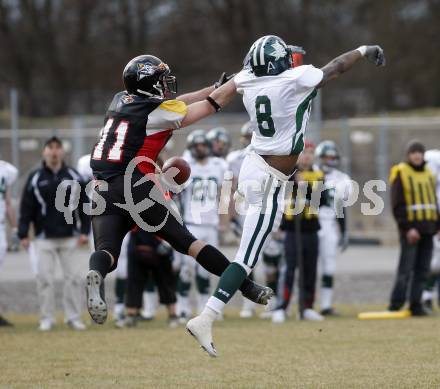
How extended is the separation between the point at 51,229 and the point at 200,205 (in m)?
1.75

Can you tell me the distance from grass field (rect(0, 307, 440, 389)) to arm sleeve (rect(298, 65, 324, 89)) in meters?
1.85

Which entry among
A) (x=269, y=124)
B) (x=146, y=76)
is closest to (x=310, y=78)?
(x=269, y=124)

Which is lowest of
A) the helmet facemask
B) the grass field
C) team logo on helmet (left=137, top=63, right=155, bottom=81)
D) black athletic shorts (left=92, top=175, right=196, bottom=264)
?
the grass field

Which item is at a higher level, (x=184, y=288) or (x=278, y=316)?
(x=184, y=288)

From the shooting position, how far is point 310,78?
271 inches

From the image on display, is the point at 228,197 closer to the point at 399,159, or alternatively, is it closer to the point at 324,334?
the point at 324,334

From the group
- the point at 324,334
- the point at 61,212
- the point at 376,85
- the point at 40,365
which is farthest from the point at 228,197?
the point at 376,85

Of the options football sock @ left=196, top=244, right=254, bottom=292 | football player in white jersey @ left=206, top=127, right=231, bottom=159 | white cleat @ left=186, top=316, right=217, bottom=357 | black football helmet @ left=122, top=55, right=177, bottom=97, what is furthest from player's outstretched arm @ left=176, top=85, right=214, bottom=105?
football player in white jersey @ left=206, top=127, right=231, bottom=159

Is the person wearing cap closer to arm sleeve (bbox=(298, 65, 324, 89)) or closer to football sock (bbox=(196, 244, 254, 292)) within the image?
football sock (bbox=(196, 244, 254, 292))

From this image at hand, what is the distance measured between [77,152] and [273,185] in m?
11.9

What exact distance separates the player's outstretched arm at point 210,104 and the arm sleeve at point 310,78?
47 centimetres

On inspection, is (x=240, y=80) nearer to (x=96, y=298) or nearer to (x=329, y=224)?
(x=96, y=298)

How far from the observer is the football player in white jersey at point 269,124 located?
6.90 meters

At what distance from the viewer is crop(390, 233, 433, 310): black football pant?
1088 centimetres
